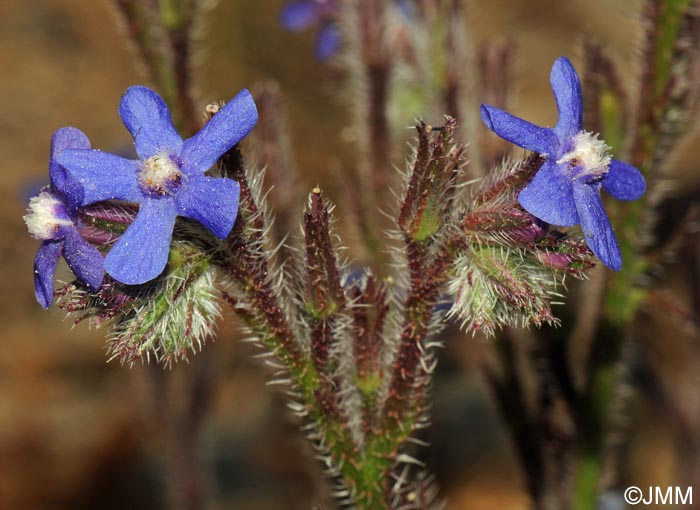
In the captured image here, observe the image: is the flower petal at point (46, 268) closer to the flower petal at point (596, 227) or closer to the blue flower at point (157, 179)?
the blue flower at point (157, 179)

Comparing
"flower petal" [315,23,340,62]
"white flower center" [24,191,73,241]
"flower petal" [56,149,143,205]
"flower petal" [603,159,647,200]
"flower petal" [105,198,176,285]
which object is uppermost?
"flower petal" [56,149,143,205]

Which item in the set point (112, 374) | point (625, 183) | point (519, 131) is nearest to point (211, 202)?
point (519, 131)

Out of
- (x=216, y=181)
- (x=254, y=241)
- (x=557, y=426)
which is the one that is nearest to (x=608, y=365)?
(x=557, y=426)

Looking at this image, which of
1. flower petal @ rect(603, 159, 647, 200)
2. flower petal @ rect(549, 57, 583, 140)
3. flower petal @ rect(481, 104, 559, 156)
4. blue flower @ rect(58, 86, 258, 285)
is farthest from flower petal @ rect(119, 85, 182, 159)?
flower petal @ rect(603, 159, 647, 200)

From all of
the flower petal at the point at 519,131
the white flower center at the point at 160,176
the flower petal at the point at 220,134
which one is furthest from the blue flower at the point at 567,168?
the white flower center at the point at 160,176

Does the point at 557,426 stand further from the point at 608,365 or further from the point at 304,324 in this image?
the point at 304,324

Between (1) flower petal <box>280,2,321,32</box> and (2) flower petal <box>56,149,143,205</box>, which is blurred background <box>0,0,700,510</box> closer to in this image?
(1) flower petal <box>280,2,321,32</box>
